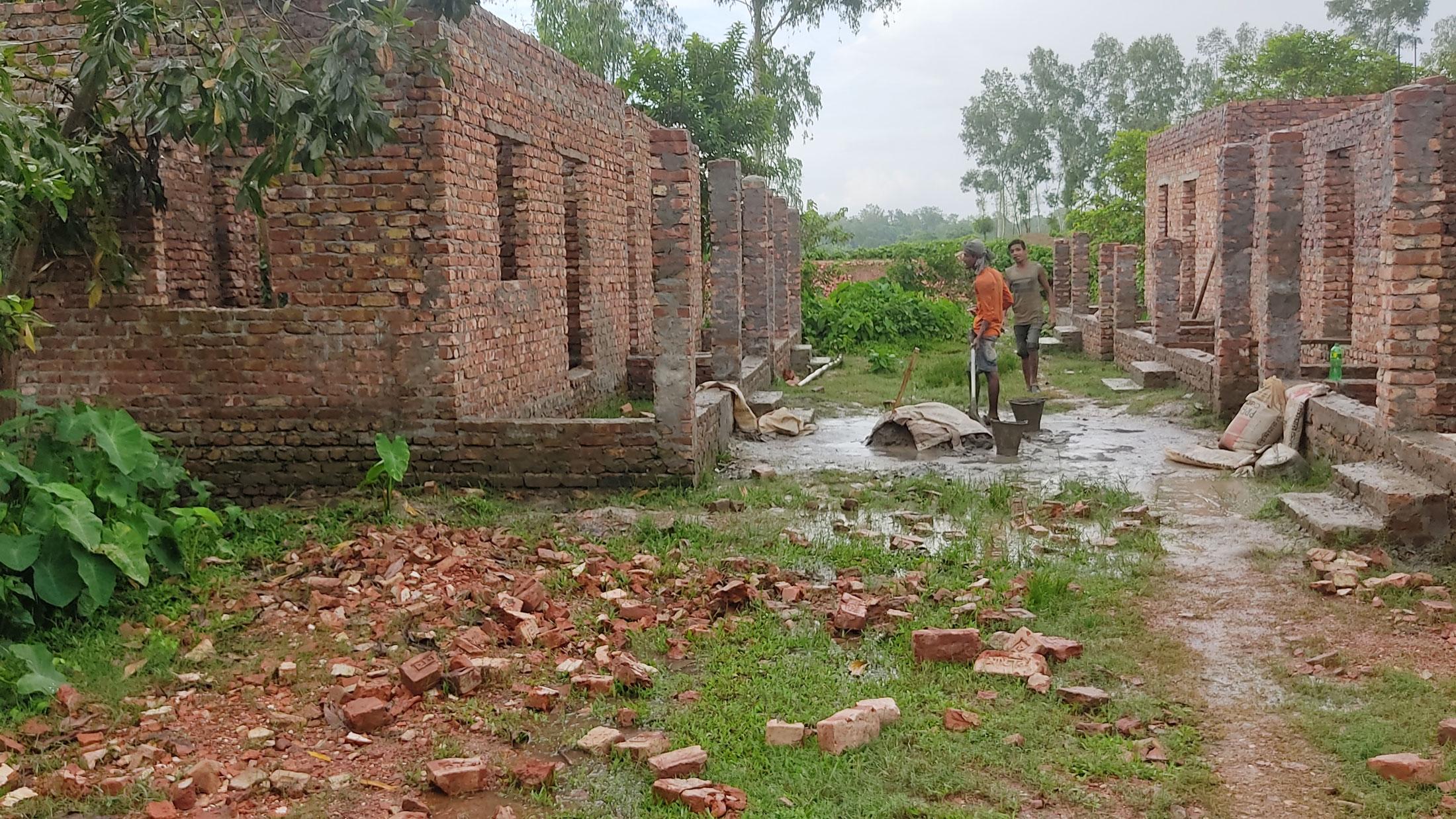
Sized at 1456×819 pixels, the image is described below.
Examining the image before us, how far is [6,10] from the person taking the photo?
813 cm

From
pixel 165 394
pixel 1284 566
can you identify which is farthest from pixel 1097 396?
pixel 165 394

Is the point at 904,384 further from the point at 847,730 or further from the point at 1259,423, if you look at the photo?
the point at 847,730

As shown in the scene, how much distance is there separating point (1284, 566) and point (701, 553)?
331cm

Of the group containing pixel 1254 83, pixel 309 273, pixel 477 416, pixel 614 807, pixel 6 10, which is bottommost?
pixel 614 807

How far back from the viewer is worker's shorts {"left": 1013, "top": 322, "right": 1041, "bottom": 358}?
13352 millimetres

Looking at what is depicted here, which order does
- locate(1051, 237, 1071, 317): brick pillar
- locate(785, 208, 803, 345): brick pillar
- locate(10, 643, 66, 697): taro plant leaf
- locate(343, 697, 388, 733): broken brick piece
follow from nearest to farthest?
locate(343, 697, 388, 733): broken brick piece → locate(10, 643, 66, 697): taro plant leaf → locate(785, 208, 803, 345): brick pillar → locate(1051, 237, 1071, 317): brick pillar

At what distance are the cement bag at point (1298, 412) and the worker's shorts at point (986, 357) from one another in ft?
9.39

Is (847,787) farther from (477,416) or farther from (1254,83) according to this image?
(1254,83)

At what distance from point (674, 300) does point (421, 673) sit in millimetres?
4456

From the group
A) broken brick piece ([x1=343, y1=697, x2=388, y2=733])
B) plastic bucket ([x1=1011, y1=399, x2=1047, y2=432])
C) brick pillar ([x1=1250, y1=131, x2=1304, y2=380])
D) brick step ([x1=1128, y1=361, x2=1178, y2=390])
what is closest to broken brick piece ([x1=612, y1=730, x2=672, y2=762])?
broken brick piece ([x1=343, y1=697, x2=388, y2=733])

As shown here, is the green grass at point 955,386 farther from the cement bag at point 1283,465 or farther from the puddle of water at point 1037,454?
the cement bag at point 1283,465

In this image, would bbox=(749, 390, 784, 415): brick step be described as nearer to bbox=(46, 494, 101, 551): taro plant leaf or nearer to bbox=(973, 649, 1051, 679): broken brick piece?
bbox=(973, 649, 1051, 679): broken brick piece

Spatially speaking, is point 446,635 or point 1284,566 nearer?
point 446,635

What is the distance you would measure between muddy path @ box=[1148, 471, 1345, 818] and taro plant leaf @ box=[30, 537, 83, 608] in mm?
4986
